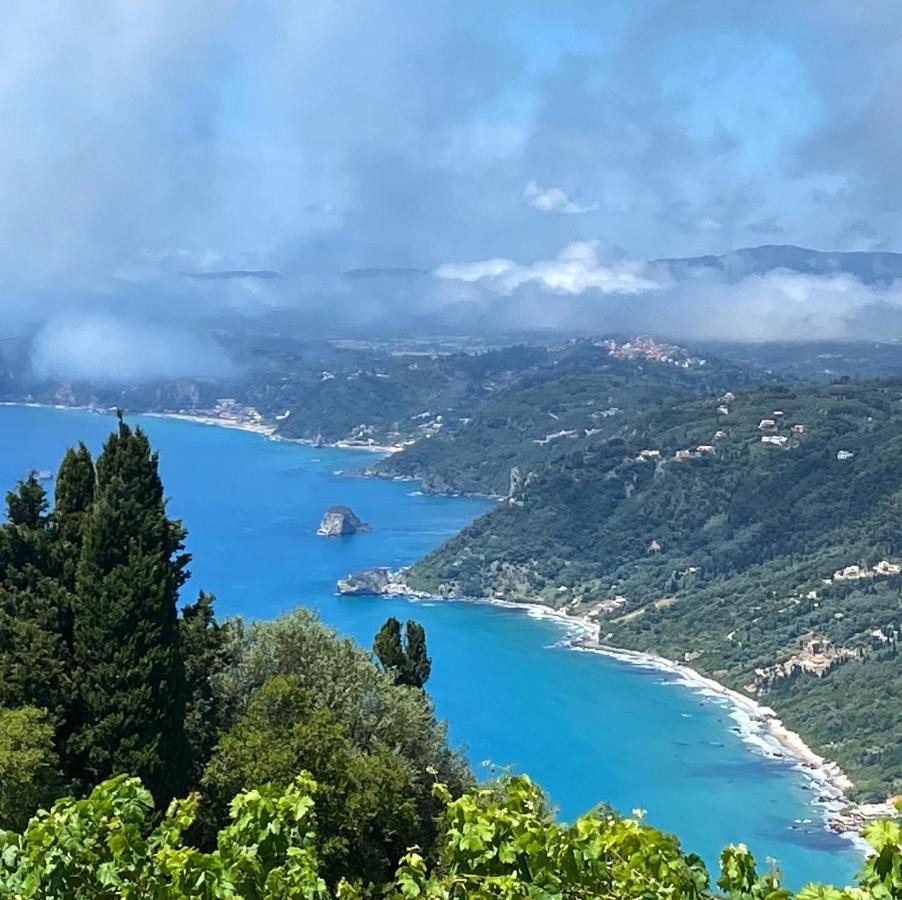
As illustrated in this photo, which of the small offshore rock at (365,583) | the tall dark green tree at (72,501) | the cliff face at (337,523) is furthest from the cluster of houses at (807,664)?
the tall dark green tree at (72,501)

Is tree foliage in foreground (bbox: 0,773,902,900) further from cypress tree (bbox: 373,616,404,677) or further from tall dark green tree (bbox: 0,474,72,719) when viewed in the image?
cypress tree (bbox: 373,616,404,677)

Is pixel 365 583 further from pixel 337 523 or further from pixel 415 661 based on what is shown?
pixel 415 661

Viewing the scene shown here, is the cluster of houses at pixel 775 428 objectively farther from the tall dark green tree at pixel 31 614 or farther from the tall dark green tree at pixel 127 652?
Result: the tall dark green tree at pixel 127 652

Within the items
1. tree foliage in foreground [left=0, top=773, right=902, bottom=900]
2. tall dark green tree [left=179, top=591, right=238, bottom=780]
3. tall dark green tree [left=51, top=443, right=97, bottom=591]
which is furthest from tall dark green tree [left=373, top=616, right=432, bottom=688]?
tree foliage in foreground [left=0, top=773, right=902, bottom=900]

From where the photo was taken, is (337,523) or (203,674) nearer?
(203,674)

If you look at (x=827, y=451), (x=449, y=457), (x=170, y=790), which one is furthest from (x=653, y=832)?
(x=449, y=457)

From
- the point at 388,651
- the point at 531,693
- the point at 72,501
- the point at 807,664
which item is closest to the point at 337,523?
the point at 531,693
